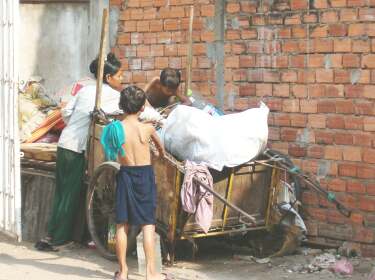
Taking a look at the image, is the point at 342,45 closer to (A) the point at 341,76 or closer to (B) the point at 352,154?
(A) the point at 341,76

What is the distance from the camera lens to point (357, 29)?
6844 mm

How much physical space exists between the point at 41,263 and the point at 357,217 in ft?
9.03

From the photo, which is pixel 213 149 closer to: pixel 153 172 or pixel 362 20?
pixel 153 172

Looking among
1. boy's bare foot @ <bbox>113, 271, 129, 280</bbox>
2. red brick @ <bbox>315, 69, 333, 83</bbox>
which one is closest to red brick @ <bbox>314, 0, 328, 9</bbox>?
red brick @ <bbox>315, 69, 333, 83</bbox>

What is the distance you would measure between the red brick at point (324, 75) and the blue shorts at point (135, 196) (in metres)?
1.82

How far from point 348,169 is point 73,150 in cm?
246

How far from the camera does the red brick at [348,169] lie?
6945 mm

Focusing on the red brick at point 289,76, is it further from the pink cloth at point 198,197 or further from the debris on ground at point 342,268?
the debris on ground at point 342,268

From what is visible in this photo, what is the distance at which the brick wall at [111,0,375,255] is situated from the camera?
6.87 meters

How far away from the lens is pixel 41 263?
7.19m

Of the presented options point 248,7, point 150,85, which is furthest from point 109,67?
point 248,7

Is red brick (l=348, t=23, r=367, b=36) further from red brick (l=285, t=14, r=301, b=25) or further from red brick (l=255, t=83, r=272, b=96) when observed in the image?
red brick (l=255, t=83, r=272, b=96)

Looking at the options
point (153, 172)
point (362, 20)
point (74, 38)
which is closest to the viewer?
point (153, 172)

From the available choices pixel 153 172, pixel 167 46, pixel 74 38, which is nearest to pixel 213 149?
pixel 153 172
